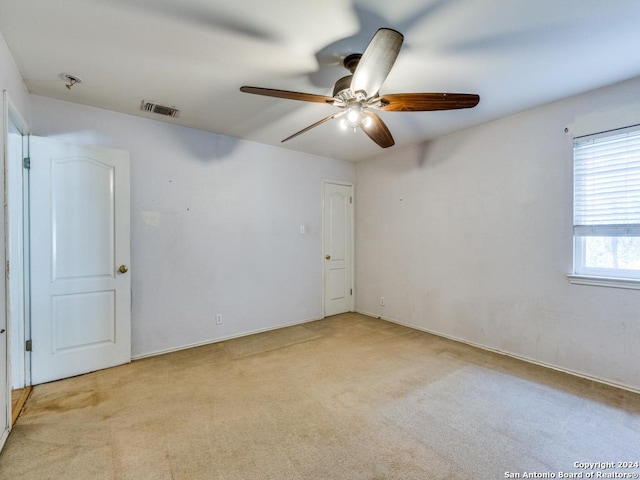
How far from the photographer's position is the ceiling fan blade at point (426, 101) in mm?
1851

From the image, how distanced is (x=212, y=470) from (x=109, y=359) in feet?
6.16

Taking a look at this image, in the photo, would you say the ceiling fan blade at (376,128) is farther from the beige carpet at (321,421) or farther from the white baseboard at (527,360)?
the white baseboard at (527,360)

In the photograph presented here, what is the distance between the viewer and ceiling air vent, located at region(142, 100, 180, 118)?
9.14 feet

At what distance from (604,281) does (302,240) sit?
3.24 m

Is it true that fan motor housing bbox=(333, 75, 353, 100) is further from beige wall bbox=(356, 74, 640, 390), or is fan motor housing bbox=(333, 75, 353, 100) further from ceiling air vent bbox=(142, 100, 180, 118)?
beige wall bbox=(356, 74, 640, 390)

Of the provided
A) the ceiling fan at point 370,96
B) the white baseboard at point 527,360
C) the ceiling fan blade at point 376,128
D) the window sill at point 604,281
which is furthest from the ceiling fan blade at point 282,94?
the white baseboard at point 527,360

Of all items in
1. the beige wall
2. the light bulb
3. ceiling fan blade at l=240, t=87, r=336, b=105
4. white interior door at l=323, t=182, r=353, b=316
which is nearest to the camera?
ceiling fan blade at l=240, t=87, r=336, b=105

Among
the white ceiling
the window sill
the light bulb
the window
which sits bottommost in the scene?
the window sill

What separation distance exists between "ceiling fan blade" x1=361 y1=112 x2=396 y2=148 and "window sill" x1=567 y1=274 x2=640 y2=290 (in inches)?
80.5

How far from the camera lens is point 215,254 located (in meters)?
3.56

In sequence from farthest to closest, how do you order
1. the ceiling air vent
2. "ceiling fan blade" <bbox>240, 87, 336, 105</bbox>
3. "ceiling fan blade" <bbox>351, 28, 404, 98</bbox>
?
the ceiling air vent → "ceiling fan blade" <bbox>240, 87, 336, 105</bbox> → "ceiling fan blade" <bbox>351, 28, 404, 98</bbox>

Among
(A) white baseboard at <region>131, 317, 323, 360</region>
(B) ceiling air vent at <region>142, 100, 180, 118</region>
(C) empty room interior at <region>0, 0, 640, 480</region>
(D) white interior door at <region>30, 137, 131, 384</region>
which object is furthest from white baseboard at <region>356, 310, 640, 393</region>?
(B) ceiling air vent at <region>142, 100, 180, 118</region>

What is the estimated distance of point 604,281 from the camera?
2.49m

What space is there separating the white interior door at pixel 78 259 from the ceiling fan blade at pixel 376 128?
2338 mm
